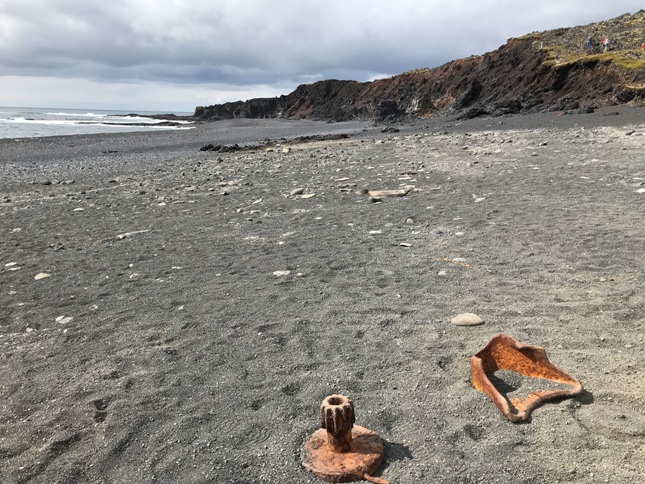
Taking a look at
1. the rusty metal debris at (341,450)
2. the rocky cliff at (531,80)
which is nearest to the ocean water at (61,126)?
the rocky cliff at (531,80)

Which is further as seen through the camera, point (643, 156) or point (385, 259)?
point (643, 156)

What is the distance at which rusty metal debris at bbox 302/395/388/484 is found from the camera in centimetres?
220

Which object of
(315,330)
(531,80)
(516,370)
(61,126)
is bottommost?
(61,126)

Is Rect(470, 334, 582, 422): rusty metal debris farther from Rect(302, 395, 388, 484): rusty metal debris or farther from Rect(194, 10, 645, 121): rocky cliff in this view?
Rect(194, 10, 645, 121): rocky cliff

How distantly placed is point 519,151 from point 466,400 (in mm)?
10755

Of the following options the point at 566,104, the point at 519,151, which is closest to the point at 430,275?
the point at 519,151

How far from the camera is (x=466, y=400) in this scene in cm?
268

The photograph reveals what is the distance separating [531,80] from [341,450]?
33.5 meters

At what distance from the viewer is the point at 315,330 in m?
3.64

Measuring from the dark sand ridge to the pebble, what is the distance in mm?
90

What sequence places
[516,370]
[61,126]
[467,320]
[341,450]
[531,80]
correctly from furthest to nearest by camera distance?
1. [61,126]
2. [531,80]
3. [467,320]
4. [516,370]
5. [341,450]

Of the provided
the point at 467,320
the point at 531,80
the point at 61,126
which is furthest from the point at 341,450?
the point at 61,126

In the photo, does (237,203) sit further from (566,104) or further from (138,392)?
(566,104)

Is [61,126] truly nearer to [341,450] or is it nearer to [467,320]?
[467,320]
